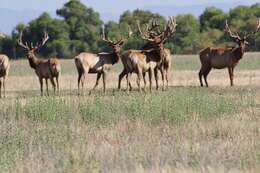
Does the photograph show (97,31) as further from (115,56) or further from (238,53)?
(115,56)

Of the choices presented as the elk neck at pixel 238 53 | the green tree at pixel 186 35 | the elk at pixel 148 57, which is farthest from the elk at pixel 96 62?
the green tree at pixel 186 35

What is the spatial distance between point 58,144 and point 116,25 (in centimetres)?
6855

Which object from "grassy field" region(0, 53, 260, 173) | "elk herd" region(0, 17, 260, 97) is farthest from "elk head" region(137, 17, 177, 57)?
"grassy field" region(0, 53, 260, 173)

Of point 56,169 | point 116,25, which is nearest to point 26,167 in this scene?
point 56,169

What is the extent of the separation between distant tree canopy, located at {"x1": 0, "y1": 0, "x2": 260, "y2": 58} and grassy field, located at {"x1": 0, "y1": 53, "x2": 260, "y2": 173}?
176 ft

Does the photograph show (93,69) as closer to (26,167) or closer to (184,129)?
(184,129)

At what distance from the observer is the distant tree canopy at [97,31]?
245 feet

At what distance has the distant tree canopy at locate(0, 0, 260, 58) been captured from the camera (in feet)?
245

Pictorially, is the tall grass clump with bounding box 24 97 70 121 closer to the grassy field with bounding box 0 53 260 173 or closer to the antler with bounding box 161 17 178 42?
the grassy field with bounding box 0 53 260 173

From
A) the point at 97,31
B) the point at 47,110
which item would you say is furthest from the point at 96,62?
the point at 97,31

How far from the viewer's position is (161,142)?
45.0 feet

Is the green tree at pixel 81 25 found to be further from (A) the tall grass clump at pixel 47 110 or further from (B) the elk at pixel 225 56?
(A) the tall grass clump at pixel 47 110

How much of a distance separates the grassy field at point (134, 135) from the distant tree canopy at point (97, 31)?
5368 cm

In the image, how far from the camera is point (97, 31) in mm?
79062
